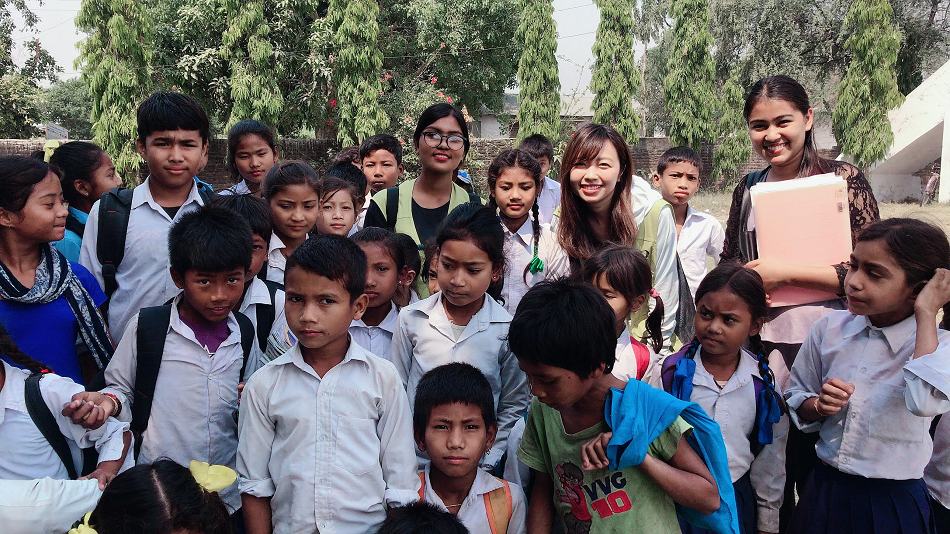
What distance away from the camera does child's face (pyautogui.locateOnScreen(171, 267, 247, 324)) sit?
2178 millimetres

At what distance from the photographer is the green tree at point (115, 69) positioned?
13.1 m

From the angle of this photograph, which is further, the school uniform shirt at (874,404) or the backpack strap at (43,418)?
the school uniform shirt at (874,404)

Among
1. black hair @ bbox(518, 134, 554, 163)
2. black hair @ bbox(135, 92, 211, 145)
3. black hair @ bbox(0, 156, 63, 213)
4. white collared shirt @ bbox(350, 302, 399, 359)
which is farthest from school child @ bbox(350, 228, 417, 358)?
black hair @ bbox(518, 134, 554, 163)

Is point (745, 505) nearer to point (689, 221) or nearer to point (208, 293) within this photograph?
point (208, 293)

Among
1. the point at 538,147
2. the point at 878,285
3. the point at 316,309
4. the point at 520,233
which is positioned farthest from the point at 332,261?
the point at 538,147

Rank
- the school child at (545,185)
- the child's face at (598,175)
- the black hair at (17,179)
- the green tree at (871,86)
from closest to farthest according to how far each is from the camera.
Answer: the black hair at (17,179) < the child's face at (598,175) < the school child at (545,185) < the green tree at (871,86)

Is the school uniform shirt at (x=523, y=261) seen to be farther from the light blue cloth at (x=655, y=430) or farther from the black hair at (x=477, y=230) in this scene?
the light blue cloth at (x=655, y=430)

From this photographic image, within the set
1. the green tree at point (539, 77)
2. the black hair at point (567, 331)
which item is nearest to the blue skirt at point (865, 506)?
the black hair at point (567, 331)

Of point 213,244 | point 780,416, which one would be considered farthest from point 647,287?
point 213,244

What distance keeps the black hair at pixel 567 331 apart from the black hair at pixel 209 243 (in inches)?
40.2

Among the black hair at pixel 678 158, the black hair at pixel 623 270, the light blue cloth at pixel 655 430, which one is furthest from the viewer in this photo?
the black hair at pixel 678 158

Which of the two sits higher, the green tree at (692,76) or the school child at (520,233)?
the green tree at (692,76)

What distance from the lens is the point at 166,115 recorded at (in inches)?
111

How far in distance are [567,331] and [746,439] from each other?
1044mm
